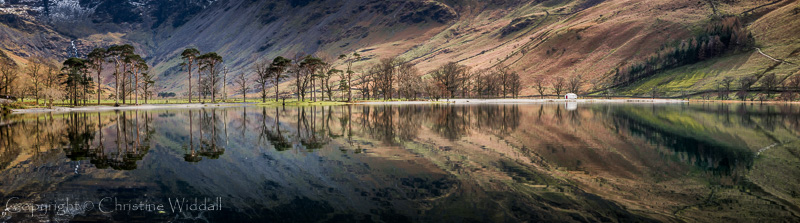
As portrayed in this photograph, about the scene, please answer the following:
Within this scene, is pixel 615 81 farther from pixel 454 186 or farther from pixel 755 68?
pixel 454 186

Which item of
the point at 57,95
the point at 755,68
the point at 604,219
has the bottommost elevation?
the point at 604,219

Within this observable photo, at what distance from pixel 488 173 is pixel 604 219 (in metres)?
5.46

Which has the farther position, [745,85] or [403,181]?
[745,85]

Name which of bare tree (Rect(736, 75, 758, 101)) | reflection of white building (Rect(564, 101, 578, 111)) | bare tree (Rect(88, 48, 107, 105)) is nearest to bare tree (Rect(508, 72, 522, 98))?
reflection of white building (Rect(564, 101, 578, 111))

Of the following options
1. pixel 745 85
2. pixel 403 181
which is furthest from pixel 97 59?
pixel 745 85

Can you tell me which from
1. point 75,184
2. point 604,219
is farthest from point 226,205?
point 604,219

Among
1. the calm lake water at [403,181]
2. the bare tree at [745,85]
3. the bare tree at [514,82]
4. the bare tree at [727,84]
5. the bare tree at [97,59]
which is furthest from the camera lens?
the bare tree at [514,82]

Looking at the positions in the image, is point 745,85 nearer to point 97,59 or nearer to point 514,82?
point 514,82

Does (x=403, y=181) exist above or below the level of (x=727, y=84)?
below

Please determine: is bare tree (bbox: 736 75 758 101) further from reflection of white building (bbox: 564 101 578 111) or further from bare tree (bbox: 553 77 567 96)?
reflection of white building (bbox: 564 101 578 111)

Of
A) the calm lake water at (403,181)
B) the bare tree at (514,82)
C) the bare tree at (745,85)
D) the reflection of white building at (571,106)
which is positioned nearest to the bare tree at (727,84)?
the bare tree at (745,85)

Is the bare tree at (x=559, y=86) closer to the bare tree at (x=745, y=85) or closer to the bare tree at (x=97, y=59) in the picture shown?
the bare tree at (x=745, y=85)

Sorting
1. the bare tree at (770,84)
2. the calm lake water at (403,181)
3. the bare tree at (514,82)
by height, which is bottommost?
the calm lake water at (403,181)

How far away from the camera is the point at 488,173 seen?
14.4 meters
